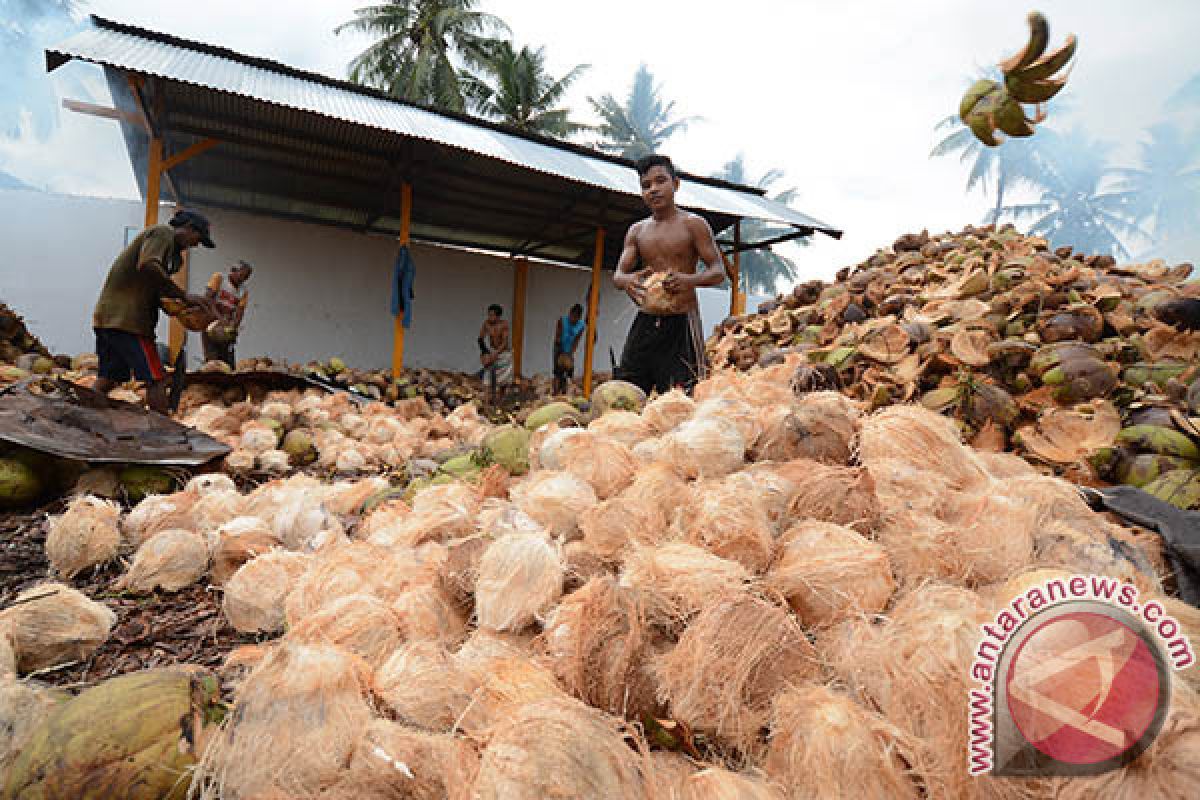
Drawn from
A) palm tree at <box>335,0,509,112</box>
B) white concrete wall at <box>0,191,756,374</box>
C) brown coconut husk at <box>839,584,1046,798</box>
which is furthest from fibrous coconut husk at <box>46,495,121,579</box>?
palm tree at <box>335,0,509,112</box>

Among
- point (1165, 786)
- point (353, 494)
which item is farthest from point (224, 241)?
point (1165, 786)

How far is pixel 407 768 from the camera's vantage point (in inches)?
41.4

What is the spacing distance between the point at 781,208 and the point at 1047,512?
10.9 m

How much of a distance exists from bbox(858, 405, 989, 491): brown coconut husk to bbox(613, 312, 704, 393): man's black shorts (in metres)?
2.22

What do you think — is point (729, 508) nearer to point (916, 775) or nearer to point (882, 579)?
point (882, 579)

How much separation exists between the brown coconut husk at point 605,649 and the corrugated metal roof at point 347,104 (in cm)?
710

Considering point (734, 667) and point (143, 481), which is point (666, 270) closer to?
point (734, 667)

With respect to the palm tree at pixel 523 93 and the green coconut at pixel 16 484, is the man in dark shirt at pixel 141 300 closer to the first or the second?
the green coconut at pixel 16 484

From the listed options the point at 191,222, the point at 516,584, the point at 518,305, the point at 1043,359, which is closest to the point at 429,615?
Result: the point at 516,584

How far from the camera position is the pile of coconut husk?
2576 millimetres

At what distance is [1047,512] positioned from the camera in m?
1.69

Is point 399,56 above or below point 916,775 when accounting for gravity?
above

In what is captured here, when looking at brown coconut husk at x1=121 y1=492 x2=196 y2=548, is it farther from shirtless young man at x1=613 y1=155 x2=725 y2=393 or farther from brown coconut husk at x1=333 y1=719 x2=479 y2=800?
shirtless young man at x1=613 y1=155 x2=725 y2=393

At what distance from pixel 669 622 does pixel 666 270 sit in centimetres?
325
